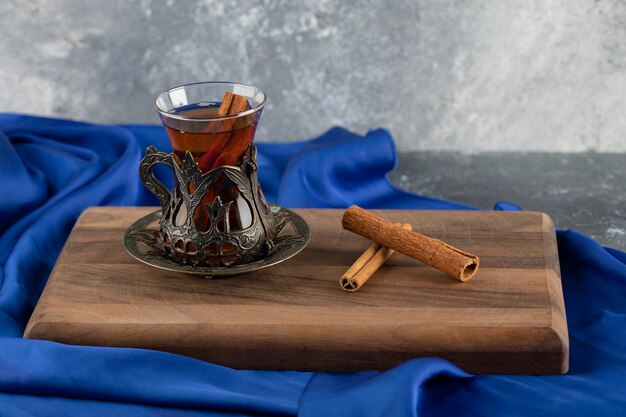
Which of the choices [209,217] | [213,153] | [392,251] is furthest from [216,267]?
[392,251]

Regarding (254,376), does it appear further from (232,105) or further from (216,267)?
(232,105)

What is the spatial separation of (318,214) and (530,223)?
0.39 metres

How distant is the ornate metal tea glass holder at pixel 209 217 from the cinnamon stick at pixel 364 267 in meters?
0.14

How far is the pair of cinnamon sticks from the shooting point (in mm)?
1561

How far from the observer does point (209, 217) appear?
1.55 meters

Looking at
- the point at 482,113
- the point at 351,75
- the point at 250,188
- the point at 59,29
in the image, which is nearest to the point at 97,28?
the point at 59,29

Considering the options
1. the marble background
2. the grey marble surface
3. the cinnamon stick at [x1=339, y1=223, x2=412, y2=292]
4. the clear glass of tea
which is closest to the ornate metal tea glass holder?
the clear glass of tea

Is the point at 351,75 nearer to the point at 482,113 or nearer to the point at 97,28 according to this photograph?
the point at 482,113

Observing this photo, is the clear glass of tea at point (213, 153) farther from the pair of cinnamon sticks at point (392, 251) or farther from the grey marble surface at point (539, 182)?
the grey marble surface at point (539, 182)

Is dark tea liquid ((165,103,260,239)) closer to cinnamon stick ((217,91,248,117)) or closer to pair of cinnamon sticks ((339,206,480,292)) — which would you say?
cinnamon stick ((217,91,248,117))

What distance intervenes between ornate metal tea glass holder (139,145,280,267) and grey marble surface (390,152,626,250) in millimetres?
917

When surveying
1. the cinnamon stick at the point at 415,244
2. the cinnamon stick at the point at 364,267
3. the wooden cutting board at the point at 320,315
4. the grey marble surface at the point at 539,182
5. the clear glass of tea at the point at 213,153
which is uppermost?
the clear glass of tea at the point at 213,153

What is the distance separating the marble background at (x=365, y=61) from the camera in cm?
272

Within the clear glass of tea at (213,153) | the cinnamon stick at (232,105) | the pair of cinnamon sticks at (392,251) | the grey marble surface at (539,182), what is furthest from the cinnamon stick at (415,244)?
the grey marble surface at (539,182)
